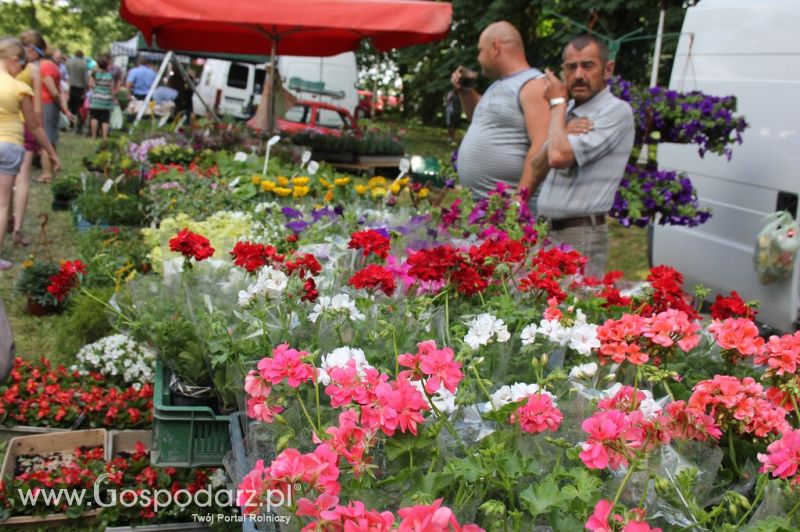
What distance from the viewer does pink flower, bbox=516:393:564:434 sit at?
1.45m

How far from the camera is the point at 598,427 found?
1.37m

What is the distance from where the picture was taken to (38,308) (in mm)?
5703

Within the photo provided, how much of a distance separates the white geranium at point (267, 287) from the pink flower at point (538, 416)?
2.92 feet

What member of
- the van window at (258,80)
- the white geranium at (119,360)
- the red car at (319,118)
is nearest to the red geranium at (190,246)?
the white geranium at (119,360)

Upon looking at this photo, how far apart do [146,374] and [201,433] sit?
1990mm

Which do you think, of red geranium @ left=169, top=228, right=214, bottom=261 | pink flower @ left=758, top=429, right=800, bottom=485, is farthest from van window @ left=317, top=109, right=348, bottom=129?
pink flower @ left=758, top=429, right=800, bottom=485

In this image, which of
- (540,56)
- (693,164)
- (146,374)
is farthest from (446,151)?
(146,374)

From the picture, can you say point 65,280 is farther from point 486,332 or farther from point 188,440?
point 486,332

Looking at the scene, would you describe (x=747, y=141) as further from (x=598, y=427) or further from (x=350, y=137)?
(x=350, y=137)

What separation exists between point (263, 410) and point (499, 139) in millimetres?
2981

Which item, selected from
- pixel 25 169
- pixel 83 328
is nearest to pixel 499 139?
pixel 83 328

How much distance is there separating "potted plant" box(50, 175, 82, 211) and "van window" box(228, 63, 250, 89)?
35.9 ft

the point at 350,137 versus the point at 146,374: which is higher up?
the point at 350,137

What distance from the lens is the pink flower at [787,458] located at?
4.51ft
